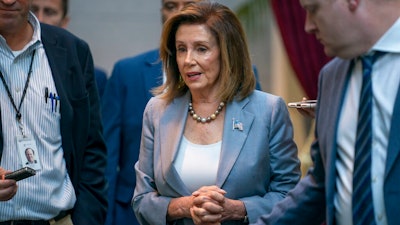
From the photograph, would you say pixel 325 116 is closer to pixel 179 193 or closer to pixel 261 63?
pixel 179 193

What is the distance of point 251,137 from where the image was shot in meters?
4.22

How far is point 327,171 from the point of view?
310cm

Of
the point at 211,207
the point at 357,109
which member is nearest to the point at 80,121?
the point at 211,207

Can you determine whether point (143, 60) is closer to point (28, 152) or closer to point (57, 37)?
point (57, 37)

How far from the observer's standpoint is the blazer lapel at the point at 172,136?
4172 mm

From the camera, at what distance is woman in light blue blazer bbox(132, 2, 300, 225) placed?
4.15 metres

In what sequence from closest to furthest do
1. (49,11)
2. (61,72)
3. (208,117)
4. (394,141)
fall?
(394,141)
(208,117)
(61,72)
(49,11)

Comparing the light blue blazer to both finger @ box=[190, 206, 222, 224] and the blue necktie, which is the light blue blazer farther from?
the blue necktie

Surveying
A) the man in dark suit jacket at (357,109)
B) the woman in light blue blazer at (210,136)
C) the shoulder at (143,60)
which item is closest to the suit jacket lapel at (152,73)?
the shoulder at (143,60)

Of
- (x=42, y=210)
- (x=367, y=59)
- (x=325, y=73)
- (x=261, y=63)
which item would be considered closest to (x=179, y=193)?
(x=42, y=210)

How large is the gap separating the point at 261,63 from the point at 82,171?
3429 mm

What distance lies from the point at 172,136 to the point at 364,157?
1.42m

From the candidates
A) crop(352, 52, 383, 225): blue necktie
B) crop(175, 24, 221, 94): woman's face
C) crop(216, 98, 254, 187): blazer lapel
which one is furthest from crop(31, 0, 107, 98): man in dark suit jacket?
crop(352, 52, 383, 225): blue necktie

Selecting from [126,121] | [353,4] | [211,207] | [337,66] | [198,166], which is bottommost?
[126,121]
